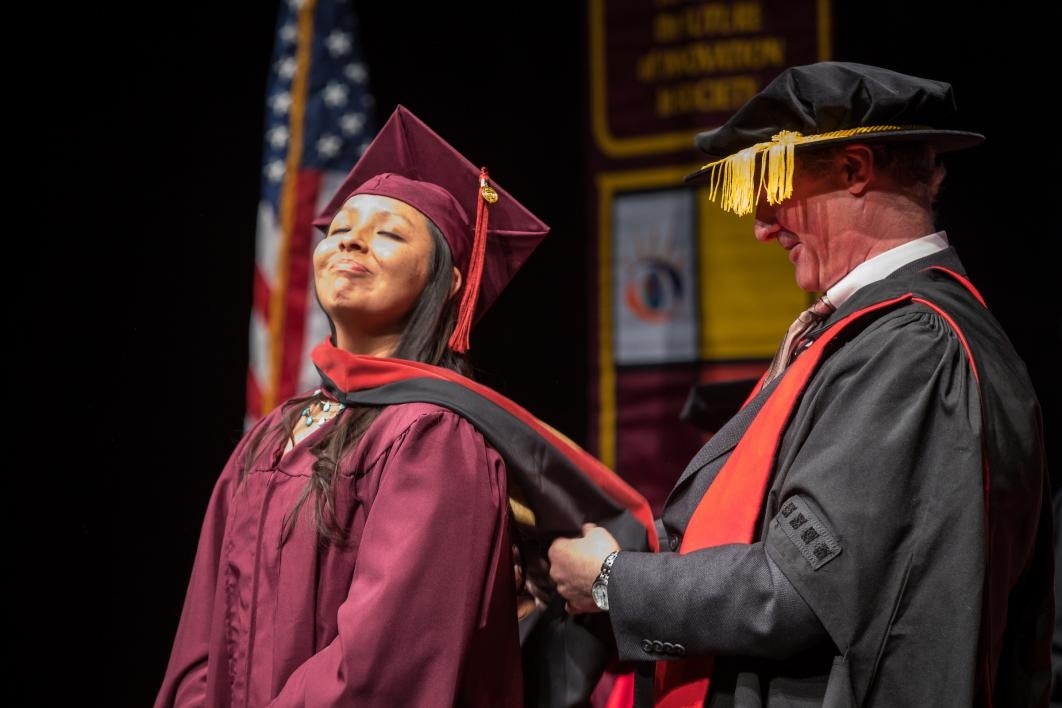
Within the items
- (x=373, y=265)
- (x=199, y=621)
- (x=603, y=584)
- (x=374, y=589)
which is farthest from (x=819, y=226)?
(x=199, y=621)

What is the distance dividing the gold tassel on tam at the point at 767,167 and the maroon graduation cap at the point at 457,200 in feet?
1.64

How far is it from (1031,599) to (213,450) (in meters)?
2.37

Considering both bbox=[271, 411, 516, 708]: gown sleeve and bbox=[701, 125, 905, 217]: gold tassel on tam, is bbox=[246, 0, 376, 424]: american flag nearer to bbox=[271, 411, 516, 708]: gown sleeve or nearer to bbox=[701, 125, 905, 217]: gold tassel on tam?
bbox=[271, 411, 516, 708]: gown sleeve

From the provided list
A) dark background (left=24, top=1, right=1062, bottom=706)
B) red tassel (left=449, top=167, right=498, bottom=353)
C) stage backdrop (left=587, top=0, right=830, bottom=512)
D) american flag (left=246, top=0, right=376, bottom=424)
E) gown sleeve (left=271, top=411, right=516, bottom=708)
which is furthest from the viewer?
american flag (left=246, top=0, right=376, bottom=424)

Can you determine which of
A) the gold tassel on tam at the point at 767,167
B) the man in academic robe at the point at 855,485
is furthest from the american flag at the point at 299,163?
the gold tassel on tam at the point at 767,167

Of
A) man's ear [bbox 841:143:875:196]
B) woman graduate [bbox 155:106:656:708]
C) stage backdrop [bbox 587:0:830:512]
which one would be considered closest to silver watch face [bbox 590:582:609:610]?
woman graduate [bbox 155:106:656:708]

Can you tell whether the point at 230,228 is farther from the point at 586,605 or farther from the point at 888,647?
the point at 888,647

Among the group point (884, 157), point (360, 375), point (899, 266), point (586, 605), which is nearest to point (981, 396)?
point (899, 266)

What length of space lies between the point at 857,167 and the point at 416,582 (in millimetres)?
938

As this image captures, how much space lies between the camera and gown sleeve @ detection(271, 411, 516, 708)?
1668 mm

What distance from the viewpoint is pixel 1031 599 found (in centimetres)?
168

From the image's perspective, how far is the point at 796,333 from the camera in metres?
1.92

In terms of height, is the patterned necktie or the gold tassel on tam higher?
the gold tassel on tam

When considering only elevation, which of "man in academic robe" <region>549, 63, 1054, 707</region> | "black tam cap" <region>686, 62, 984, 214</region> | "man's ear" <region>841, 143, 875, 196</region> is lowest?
"man in academic robe" <region>549, 63, 1054, 707</region>
